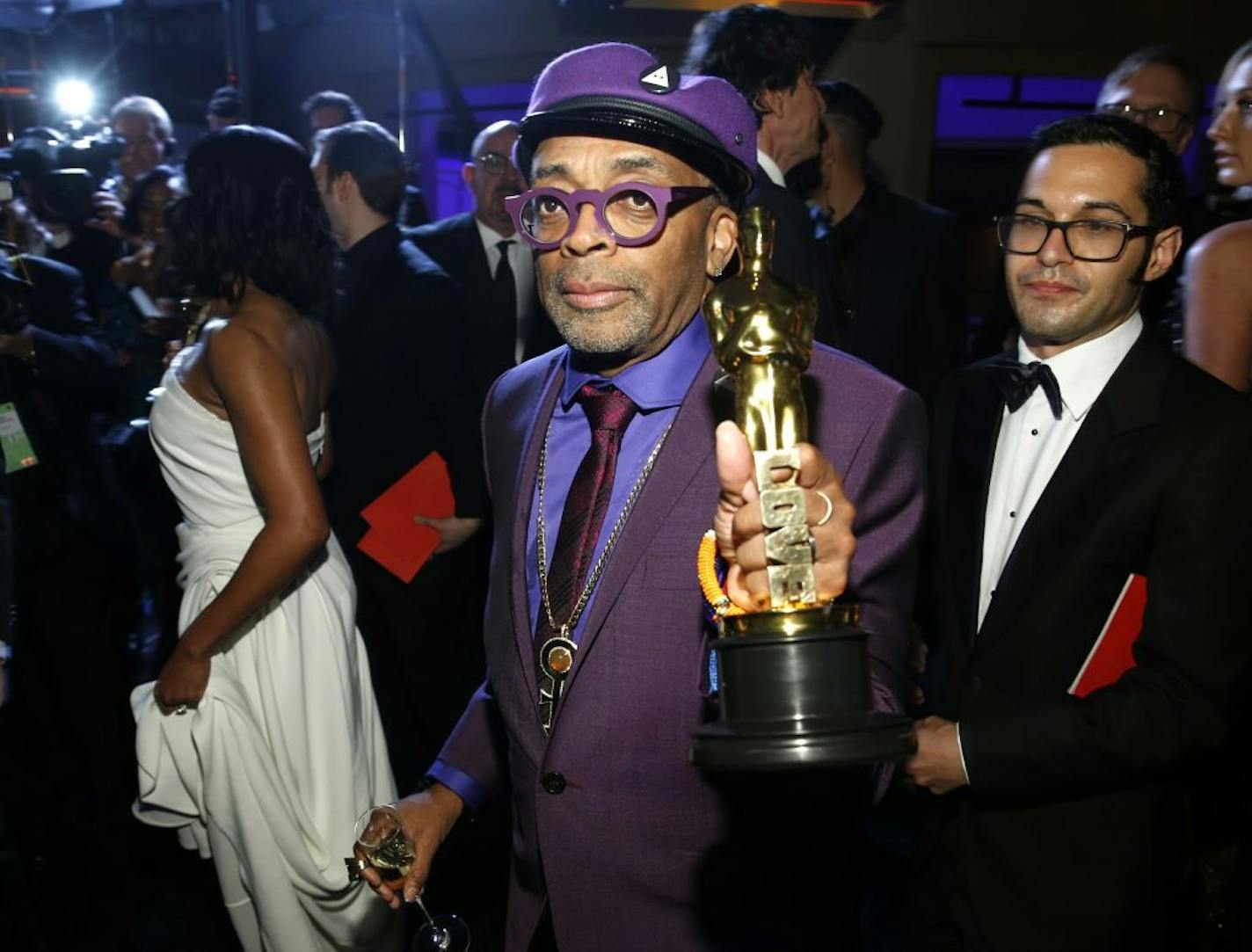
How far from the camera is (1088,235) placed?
2.24 meters

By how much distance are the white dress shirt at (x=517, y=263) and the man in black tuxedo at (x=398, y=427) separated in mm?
885

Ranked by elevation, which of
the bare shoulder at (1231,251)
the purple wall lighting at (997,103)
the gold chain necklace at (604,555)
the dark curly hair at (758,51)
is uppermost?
the purple wall lighting at (997,103)

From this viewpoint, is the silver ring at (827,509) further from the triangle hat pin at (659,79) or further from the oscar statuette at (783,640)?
the triangle hat pin at (659,79)

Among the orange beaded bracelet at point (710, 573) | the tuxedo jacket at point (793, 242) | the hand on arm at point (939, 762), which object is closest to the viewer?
the orange beaded bracelet at point (710, 573)

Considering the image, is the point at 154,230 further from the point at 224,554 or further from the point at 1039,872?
the point at 1039,872

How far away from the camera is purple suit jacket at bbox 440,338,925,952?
5.57 ft

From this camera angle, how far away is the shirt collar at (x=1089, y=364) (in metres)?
2.21

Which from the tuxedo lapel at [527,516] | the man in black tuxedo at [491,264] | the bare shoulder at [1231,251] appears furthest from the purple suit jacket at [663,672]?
the man in black tuxedo at [491,264]

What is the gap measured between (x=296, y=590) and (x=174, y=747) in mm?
476

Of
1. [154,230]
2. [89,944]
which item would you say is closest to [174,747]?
[89,944]

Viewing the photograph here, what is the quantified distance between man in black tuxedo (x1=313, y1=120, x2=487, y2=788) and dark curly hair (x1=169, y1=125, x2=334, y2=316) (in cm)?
103

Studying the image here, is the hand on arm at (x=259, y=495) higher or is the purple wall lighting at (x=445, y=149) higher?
the purple wall lighting at (x=445, y=149)

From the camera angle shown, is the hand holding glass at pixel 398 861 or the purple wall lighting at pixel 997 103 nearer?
the hand holding glass at pixel 398 861

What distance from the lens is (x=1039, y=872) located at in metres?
2.08
